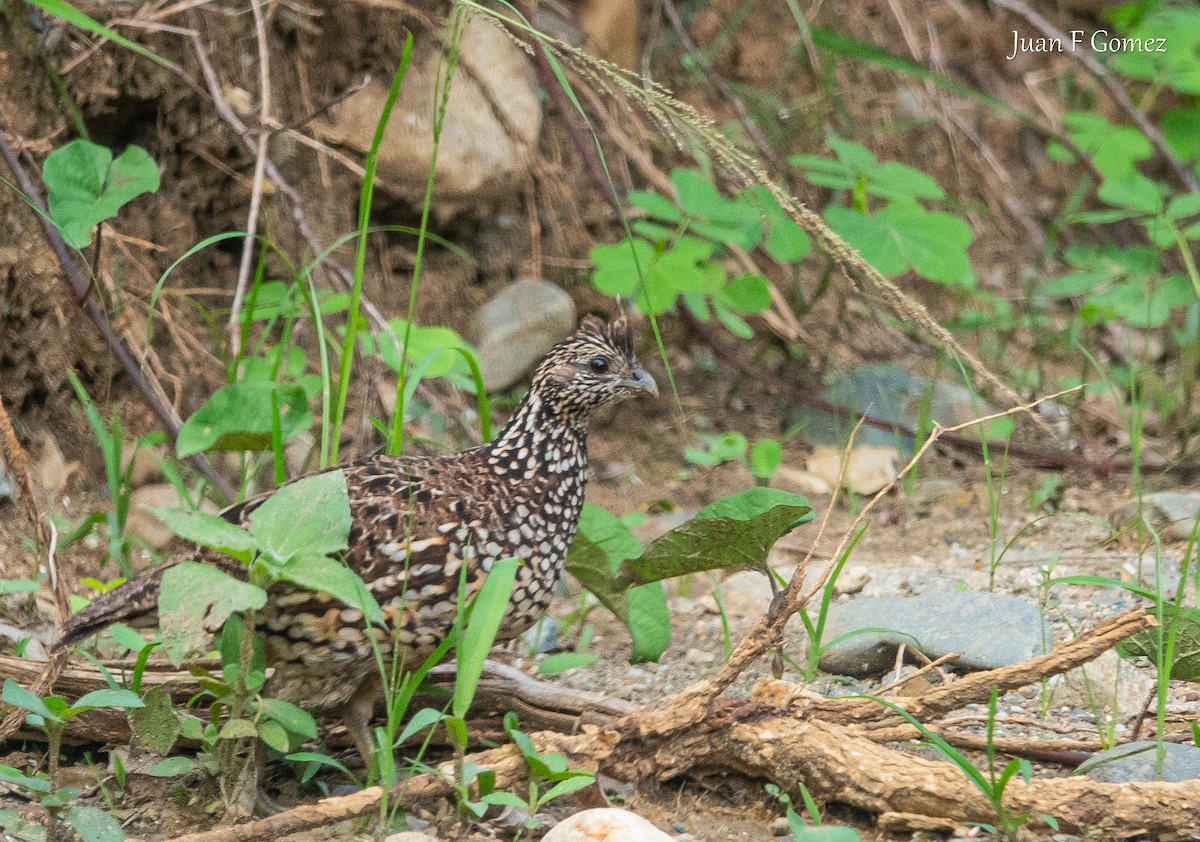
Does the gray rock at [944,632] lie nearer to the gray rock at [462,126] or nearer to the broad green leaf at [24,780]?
the broad green leaf at [24,780]

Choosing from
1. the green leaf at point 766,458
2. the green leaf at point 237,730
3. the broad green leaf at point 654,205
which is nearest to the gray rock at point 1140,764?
the green leaf at point 237,730

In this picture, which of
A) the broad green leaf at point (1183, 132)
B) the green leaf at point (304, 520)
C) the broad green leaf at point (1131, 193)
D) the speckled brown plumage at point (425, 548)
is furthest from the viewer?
the broad green leaf at point (1183, 132)

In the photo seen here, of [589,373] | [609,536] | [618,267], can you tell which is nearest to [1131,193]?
[618,267]

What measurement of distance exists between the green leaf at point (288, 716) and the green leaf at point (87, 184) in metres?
1.47

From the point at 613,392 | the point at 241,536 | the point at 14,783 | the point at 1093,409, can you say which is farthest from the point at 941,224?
the point at 14,783

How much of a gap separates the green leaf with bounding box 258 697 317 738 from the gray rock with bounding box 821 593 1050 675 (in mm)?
1533

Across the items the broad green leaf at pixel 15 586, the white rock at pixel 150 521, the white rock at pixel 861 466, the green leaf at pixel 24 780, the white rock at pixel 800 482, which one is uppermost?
the white rock at pixel 861 466

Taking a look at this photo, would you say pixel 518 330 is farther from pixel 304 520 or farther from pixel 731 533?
pixel 304 520

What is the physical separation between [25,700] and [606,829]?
135 cm

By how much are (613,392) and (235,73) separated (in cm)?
246

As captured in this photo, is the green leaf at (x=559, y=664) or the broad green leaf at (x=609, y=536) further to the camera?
the broad green leaf at (x=609, y=536)

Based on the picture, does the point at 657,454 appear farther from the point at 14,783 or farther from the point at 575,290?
the point at 14,783

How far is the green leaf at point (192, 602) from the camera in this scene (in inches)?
102

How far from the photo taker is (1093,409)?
5.89m
